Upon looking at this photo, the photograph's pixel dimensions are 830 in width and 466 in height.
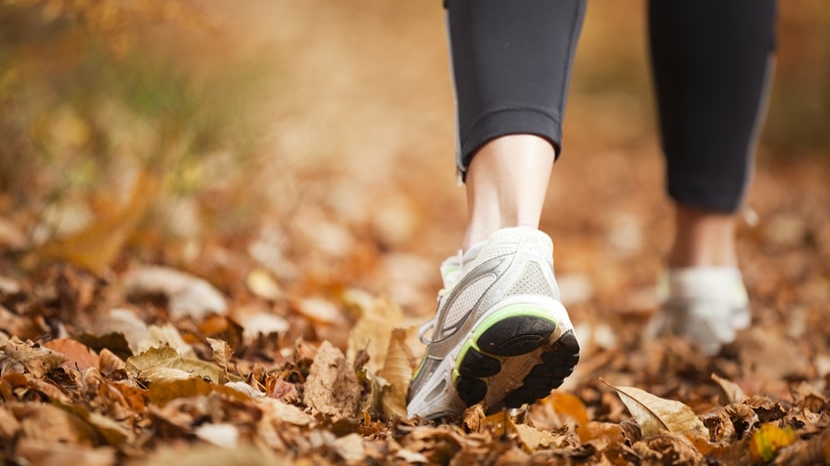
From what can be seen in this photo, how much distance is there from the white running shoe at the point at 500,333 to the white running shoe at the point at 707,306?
2.62ft

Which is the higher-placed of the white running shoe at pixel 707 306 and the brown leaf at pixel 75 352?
the white running shoe at pixel 707 306

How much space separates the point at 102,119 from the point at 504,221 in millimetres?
1645

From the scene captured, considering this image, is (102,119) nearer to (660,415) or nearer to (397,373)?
(397,373)

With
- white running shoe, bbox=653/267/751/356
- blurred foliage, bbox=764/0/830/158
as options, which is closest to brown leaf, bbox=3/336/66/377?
white running shoe, bbox=653/267/751/356

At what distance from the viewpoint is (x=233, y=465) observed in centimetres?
71

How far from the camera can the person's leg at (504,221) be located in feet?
3.34

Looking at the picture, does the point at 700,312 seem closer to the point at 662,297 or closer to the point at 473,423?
the point at 662,297

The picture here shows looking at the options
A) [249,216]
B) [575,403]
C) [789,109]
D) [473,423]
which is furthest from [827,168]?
[473,423]

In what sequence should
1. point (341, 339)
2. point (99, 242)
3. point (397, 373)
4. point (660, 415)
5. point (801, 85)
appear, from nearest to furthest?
point (660, 415), point (397, 373), point (341, 339), point (99, 242), point (801, 85)

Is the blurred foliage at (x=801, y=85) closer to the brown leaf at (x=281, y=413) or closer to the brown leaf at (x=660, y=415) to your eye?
the brown leaf at (x=660, y=415)

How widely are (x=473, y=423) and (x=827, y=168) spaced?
3938mm

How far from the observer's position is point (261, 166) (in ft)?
7.46

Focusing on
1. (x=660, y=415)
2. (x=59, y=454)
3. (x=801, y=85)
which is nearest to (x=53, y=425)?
(x=59, y=454)

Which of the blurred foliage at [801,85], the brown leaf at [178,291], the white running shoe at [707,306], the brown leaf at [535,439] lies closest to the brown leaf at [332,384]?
the brown leaf at [535,439]
